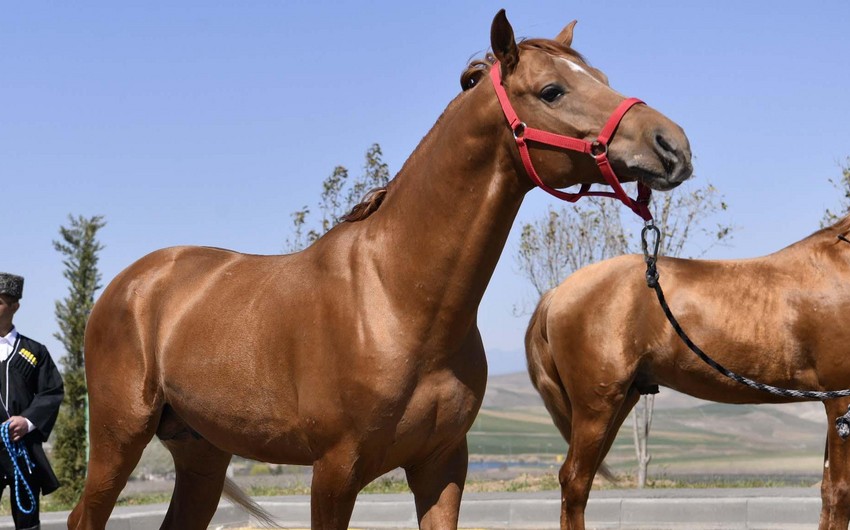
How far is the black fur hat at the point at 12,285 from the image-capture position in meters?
5.86

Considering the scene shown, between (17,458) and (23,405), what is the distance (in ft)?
1.15

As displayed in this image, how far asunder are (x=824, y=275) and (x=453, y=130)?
13.9 feet

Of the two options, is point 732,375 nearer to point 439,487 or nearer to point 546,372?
point 439,487

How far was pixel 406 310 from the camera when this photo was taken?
3.72 m

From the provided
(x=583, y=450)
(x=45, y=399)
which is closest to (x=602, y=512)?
(x=583, y=450)

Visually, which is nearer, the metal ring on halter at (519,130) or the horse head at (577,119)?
the horse head at (577,119)

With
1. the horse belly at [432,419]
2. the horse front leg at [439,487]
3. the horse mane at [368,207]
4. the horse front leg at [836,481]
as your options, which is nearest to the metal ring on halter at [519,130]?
the horse mane at [368,207]

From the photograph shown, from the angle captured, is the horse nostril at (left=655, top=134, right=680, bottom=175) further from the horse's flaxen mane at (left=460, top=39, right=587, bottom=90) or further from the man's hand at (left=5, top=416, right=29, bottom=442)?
the man's hand at (left=5, top=416, right=29, bottom=442)

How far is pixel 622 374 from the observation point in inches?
280

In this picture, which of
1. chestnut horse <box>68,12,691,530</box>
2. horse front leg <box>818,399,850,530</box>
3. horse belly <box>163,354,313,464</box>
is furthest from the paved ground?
chestnut horse <box>68,12,691,530</box>

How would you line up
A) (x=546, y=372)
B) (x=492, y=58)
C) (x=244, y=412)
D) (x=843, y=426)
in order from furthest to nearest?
(x=546, y=372), (x=843, y=426), (x=244, y=412), (x=492, y=58)

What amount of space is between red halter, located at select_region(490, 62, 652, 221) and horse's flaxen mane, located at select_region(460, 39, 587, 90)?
159 millimetres

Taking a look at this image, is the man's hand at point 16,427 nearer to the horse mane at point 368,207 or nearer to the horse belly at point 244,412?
the horse belly at point 244,412

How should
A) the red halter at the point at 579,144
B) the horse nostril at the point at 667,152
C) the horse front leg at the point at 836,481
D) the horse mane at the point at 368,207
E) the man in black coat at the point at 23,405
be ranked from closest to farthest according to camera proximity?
the horse nostril at the point at 667,152 → the red halter at the point at 579,144 → the horse mane at the point at 368,207 → the man in black coat at the point at 23,405 → the horse front leg at the point at 836,481
